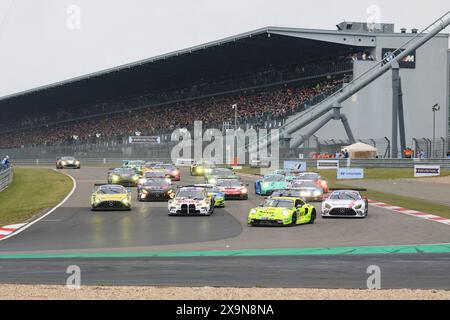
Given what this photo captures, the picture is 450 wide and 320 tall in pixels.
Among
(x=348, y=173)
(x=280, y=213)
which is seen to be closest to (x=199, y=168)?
(x=348, y=173)

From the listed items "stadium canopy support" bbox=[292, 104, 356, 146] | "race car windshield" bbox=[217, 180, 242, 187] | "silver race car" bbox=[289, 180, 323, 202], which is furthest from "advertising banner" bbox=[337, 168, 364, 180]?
"race car windshield" bbox=[217, 180, 242, 187]

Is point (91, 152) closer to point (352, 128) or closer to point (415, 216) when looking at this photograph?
point (352, 128)

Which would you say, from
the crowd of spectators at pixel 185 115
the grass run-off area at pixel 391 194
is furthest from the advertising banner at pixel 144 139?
the grass run-off area at pixel 391 194

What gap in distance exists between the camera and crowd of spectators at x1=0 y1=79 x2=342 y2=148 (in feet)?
252

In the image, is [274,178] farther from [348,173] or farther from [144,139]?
[144,139]

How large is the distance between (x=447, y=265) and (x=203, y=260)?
200 inches

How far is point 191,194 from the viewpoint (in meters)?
28.6

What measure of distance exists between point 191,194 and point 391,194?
16137mm

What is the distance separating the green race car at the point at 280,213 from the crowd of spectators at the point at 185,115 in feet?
156

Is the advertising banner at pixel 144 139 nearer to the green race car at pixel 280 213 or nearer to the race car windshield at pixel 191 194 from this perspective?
the race car windshield at pixel 191 194

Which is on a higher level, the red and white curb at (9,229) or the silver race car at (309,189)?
the silver race car at (309,189)

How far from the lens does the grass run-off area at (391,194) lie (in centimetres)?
3188

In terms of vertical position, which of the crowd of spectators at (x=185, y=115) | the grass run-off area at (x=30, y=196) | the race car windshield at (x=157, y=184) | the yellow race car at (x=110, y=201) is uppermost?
the crowd of spectators at (x=185, y=115)

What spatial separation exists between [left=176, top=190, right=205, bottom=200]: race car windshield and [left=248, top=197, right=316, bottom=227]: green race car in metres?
3.81
